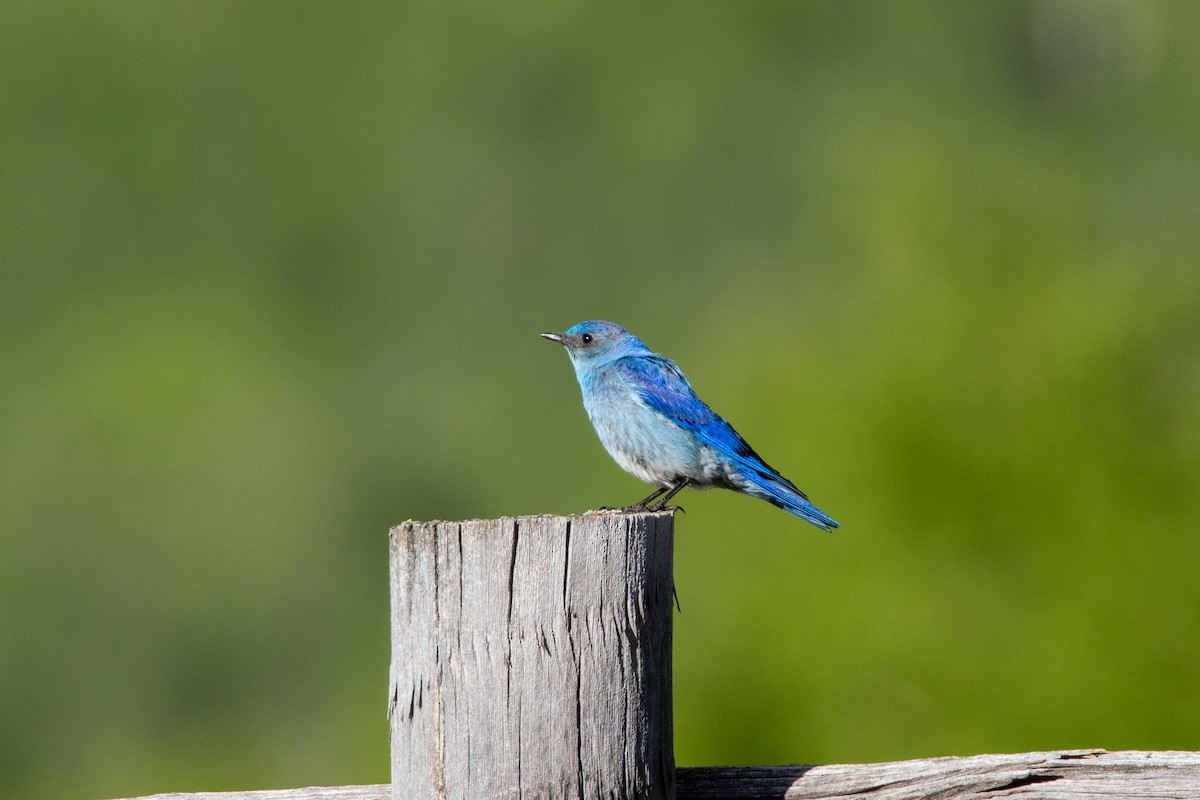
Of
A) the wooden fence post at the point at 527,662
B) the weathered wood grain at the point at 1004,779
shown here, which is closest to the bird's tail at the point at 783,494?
the weathered wood grain at the point at 1004,779

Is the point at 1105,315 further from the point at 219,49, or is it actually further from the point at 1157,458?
the point at 219,49

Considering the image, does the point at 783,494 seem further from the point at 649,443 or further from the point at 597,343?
the point at 597,343

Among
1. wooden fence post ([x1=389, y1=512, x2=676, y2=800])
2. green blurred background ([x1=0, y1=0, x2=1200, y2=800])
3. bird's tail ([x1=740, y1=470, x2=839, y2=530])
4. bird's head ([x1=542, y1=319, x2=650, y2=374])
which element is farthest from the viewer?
green blurred background ([x1=0, y1=0, x2=1200, y2=800])

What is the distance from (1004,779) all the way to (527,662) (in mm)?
1120

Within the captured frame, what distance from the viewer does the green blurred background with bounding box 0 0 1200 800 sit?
1116 centimetres

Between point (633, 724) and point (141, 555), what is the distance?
33.8 meters

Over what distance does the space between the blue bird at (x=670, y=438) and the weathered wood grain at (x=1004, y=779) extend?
2633mm

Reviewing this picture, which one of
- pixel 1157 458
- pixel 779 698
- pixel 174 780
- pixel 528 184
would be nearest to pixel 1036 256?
pixel 1157 458

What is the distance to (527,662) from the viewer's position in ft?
11.5

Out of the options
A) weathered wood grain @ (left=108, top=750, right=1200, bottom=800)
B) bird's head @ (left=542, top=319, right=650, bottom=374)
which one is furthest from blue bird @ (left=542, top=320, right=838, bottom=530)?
weathered wood grain @ (left=108, top=750, right=1200, bottom=800)

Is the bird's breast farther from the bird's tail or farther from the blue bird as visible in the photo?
the bird's tail

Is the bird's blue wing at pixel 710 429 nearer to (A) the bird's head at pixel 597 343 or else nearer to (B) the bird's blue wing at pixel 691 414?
(B) the bird's blue wing at pixel 691 414

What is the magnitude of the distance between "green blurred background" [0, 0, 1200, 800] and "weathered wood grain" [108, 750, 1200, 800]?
6717mm

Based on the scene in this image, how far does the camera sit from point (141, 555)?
1401 inches
